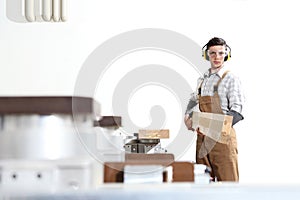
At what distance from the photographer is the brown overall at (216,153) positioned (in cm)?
296

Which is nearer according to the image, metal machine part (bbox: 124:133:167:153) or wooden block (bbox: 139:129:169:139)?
metal machine part (bbox: 124:133:167:153)

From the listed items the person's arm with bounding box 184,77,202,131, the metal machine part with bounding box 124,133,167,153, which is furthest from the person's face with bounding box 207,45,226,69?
the metal machine part with bounding box 124,133,167,153

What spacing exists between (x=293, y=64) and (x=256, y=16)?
0.38 m

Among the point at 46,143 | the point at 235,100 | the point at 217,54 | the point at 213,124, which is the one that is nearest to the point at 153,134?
the point at 213,124

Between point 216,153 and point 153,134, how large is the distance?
0.45 m

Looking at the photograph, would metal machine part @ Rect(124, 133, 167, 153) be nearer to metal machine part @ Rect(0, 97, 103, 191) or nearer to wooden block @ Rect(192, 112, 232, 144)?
wooden block @ Rect(192, 112, 232, 144)

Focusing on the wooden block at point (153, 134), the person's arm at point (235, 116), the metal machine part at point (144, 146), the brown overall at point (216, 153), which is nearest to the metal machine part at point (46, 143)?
the metal machine part at point (144, 146)

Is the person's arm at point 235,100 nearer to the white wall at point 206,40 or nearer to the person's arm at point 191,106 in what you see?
the white wall at point 206,40

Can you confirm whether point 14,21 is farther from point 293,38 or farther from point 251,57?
point 293,38

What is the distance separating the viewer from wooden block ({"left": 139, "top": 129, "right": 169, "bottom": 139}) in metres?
2.72

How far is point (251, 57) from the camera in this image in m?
3.19

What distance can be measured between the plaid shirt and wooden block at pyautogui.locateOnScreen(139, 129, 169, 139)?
23 centimetres

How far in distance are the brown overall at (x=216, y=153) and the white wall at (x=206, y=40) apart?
0.15 metres

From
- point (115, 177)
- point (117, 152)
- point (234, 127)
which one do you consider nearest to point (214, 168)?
point (234, 127)
